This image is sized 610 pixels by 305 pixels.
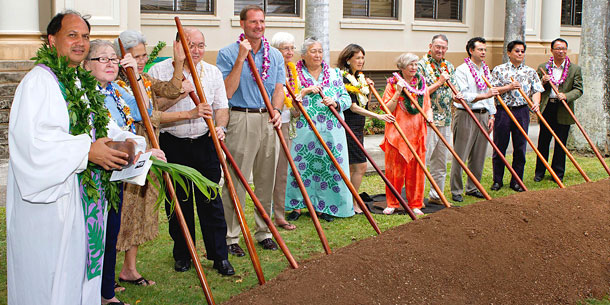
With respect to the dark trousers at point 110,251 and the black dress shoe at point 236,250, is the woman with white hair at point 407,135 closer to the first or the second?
the black dress shoe at point 236,250

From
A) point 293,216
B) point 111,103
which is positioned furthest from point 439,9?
point 111,103

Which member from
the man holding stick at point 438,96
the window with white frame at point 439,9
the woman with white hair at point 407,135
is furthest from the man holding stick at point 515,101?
the window with white frame at point 439,9

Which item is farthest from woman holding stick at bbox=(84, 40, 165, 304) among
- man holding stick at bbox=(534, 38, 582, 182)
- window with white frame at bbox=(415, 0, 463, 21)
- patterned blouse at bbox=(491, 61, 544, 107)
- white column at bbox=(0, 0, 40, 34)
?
window with white frame at bbox=(415, 0, 463, 21)

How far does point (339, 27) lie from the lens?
51.0ft

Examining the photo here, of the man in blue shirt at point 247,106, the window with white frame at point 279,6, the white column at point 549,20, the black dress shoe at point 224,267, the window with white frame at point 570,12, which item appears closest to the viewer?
the black dress shoe at point 224,267

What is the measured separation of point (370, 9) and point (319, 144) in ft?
30.7

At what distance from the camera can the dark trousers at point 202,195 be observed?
18.8 ft

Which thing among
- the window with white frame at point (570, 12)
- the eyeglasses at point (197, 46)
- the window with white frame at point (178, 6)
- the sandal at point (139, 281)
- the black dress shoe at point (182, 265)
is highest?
the window with white frame at point (570, 12)

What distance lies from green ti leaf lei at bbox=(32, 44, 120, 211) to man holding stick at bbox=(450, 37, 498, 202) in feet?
17.9

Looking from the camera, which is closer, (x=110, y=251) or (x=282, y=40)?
(x=110, y=251)

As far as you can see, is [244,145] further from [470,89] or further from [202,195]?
[470,89]

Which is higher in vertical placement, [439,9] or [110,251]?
[439,9]

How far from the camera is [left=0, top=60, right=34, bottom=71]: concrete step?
1054cm

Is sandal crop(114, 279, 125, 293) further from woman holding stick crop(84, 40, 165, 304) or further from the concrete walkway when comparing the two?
the concrete walkway
